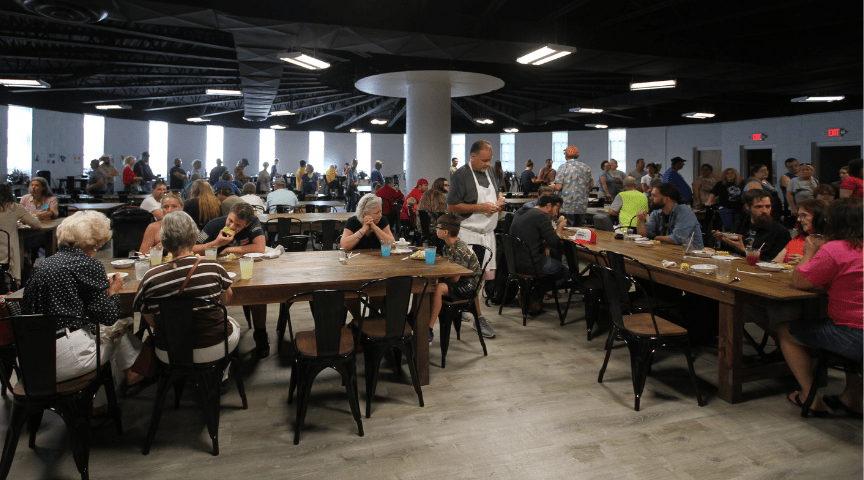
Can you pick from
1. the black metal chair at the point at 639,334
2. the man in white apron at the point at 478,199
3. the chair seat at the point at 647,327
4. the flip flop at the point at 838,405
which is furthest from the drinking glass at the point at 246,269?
the flip flop at the point at 838,405

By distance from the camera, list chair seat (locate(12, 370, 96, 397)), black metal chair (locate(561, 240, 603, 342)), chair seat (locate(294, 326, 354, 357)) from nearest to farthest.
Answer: chair seat (locate(12, 370, 96, 397)) → chair seat (locate(294, 326, 354, 357)) → black metal chair (locate(561, 240, 603, 342))

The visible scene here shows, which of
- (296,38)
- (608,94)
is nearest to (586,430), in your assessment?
(296,38)

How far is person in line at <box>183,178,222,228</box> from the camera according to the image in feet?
17.5

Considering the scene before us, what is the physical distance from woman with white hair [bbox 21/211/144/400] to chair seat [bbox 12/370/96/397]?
0.07 feet

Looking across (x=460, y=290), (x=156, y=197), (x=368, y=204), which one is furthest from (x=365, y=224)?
(x=156, y=197)

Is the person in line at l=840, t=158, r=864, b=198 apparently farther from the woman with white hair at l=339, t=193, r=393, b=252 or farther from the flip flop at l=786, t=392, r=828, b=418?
the woman with white hair at l=339, t=193, r=393, b=252

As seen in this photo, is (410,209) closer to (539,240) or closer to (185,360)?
(539,240)

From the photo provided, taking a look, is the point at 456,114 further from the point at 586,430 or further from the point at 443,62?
the point at 586,430

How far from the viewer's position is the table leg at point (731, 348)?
3.14 metres

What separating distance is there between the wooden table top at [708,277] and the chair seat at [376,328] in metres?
1.80

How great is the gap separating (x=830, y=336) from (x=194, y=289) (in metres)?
3.28

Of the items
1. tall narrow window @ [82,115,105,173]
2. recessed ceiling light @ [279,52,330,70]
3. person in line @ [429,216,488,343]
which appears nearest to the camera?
person in line @ [429,216,488,343]

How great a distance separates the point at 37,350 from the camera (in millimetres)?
2223

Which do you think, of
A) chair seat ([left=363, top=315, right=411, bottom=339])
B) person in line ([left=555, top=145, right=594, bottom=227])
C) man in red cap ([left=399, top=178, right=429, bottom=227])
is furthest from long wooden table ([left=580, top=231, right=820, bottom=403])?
man in red cap ([left=399, top=178, right=429, bottom=227])
